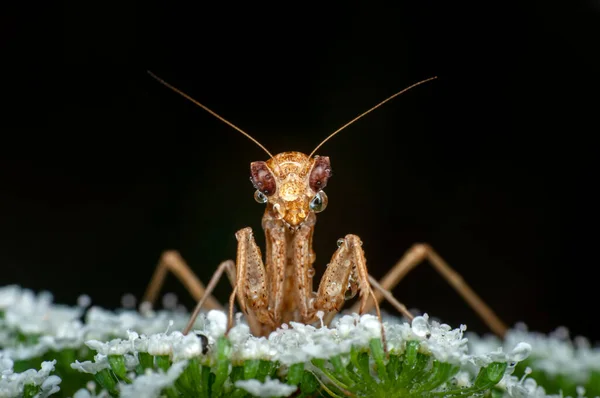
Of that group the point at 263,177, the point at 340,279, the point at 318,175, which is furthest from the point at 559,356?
the point at 263,177

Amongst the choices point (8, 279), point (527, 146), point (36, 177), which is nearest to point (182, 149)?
point (36, 177)

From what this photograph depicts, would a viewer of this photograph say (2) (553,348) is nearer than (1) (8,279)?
Yes

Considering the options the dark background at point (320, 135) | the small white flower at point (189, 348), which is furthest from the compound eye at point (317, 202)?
the dark background at point (320, 135)

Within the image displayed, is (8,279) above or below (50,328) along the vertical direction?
above

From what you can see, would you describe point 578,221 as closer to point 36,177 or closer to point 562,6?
point 562,6

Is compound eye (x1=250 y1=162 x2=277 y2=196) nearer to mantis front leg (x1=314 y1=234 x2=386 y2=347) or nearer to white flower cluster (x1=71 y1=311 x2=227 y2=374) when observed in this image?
mantis front leg (x1=314 y1=234 x2=386 y2=347)

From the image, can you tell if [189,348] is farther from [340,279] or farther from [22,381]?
[340,279]
